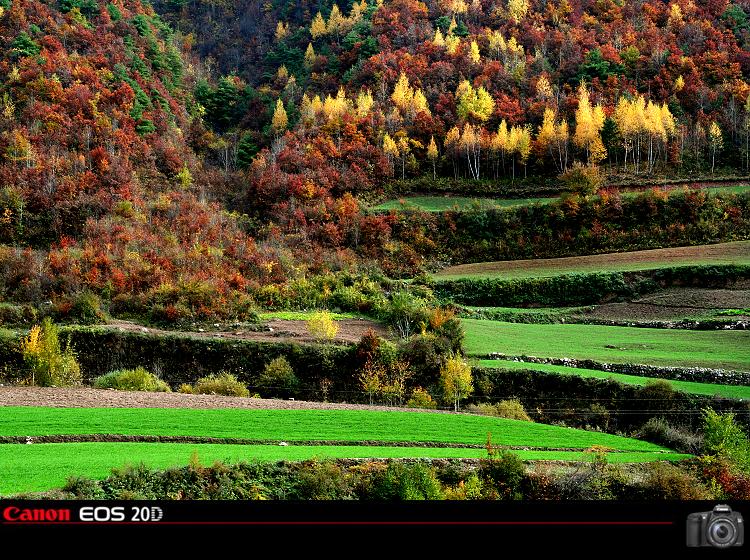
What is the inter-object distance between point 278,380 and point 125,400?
38.6ft

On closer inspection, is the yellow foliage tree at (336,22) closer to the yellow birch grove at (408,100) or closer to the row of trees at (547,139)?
the yellow birch grove at (408,100)

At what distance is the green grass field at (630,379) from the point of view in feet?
128

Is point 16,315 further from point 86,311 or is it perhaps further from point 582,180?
point 582,180

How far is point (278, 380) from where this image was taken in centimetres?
4606

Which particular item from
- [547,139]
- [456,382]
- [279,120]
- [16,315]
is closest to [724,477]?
[456,382]

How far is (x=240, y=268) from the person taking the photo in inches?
2768

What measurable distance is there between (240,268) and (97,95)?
141ft

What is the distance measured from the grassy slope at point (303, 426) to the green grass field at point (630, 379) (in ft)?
20.8

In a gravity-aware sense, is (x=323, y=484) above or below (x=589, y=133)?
below

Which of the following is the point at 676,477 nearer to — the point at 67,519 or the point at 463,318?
the point at 67,519

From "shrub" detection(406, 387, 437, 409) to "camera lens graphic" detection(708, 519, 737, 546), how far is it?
34891 mm

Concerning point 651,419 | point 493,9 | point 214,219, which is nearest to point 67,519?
point 651,419

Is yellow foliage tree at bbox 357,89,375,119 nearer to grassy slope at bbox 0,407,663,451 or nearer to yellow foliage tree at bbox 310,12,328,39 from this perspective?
yellow foliage tree at bbox 310,12,328,39

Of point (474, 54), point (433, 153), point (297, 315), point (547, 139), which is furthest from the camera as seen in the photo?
point (474, 54)
